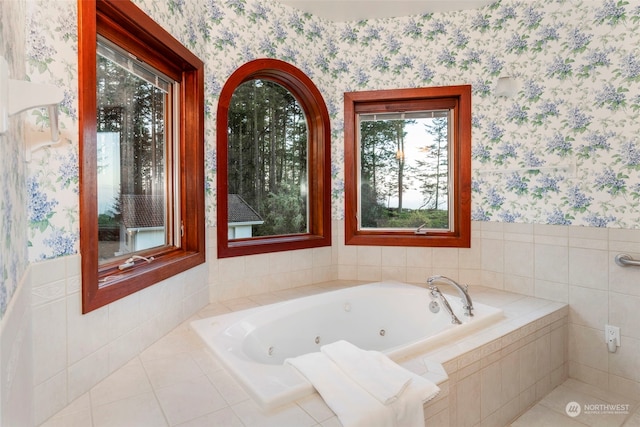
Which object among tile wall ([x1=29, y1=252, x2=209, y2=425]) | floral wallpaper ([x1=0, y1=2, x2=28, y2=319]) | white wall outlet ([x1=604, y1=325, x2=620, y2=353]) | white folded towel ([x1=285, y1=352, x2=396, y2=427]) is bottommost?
white wall outlet ([x1=604, y1=325, x2=620, y2=353])

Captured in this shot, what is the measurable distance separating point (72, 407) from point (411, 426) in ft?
3.92

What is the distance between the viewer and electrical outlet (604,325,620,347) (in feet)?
6.72

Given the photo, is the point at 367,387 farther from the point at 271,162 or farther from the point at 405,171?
the point at 405,171

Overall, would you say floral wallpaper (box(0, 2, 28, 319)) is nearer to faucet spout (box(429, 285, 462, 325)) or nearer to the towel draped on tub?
the towel draped on tub

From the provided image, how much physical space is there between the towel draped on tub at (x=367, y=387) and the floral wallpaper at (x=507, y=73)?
1285 millimetres

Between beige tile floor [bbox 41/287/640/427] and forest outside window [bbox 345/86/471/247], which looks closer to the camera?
beige tile floor [bbox 41/287/640/427]

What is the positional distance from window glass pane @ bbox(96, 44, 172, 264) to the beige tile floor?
53 centimetres

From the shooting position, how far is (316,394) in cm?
128

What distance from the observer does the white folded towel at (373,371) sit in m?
1.21

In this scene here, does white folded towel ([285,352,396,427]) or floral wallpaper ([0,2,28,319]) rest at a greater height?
floral wallpaper ([0,2,28,319])

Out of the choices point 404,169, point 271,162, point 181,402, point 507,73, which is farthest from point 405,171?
point 181,402

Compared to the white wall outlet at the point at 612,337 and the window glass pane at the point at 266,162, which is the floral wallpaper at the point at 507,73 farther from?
the white wall outlet at the point at 612,337

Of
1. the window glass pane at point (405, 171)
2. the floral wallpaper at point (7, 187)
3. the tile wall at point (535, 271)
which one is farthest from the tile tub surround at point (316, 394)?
the window glass pane at point (405, 171)

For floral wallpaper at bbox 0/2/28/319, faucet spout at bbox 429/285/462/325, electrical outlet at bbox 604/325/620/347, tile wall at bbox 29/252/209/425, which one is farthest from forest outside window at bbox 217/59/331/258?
electrical outlet at bbox 604/325/620/347
